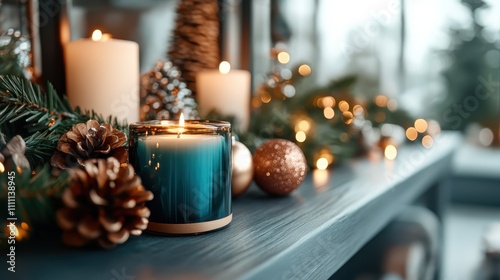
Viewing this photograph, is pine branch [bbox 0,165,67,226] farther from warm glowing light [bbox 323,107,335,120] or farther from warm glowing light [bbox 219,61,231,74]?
warm glowing light [bbox 323,107,335,120]

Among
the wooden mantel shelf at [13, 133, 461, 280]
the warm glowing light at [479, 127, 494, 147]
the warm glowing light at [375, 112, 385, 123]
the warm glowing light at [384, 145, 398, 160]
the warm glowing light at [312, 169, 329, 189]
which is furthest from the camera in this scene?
the warm glowing light at [479, 127, 494, 147]

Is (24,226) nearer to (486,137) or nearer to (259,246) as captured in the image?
(259,246)

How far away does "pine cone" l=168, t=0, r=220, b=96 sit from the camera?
87 centimetres

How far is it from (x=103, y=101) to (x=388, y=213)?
1.57 ft

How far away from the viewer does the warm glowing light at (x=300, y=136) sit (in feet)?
2.62

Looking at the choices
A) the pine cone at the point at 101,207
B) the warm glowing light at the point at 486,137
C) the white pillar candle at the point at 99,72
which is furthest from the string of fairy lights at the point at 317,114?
the warm glowing light at the point at 486,137

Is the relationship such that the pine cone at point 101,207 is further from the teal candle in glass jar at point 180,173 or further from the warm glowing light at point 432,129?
the warm glowing light at point 432,129

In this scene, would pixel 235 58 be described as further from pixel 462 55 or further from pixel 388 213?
pixel 462 55

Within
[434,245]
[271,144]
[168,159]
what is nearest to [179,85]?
[271,144]

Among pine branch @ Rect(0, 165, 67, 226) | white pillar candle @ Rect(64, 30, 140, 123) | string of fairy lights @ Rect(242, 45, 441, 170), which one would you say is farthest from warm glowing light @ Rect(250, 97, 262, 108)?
pine branch @ Rect(0, 165, 67, 226)

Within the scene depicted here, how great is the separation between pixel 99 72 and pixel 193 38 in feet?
1.12

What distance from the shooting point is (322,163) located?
32.6 inches

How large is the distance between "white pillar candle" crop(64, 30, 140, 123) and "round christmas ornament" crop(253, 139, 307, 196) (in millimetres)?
200

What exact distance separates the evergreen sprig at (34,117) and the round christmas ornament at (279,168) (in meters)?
0.18
